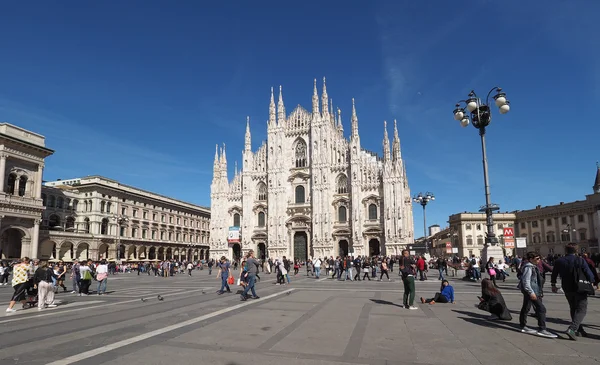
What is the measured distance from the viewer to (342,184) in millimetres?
53219

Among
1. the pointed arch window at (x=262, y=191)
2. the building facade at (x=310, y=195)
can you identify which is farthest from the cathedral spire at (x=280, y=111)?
the pointed arch window at (x=262, y=191)

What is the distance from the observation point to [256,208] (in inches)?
2224

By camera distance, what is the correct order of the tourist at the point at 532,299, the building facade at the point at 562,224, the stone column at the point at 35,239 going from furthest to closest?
1. the building facade at the point at 562,224
2. the stone column at the point at 35,239
3. the tourist at the point at 532,299

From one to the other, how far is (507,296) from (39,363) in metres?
13.2

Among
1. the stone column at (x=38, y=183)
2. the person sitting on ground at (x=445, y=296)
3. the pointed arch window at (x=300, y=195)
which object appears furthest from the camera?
the pointed arch window at (x=300, y=195)

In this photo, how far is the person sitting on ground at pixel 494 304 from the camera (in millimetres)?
8406

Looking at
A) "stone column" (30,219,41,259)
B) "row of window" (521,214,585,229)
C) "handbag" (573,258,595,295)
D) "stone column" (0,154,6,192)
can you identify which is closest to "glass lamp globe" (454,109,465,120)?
"handbag" (573,258,595,295)

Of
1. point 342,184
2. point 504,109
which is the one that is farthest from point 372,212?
point 504,109

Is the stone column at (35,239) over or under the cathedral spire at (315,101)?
under

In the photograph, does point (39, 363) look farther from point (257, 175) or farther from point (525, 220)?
point (525, 220)

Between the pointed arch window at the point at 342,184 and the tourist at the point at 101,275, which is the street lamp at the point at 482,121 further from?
the pointed arch window at the point at 342,184

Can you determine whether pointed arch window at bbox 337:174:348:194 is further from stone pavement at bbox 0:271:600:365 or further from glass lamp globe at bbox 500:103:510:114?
stone pavement at bbox 0:271:600:365

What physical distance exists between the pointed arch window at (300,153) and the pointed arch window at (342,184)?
Result: 5740 mm

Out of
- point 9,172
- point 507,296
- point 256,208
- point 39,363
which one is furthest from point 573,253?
point 256,208
